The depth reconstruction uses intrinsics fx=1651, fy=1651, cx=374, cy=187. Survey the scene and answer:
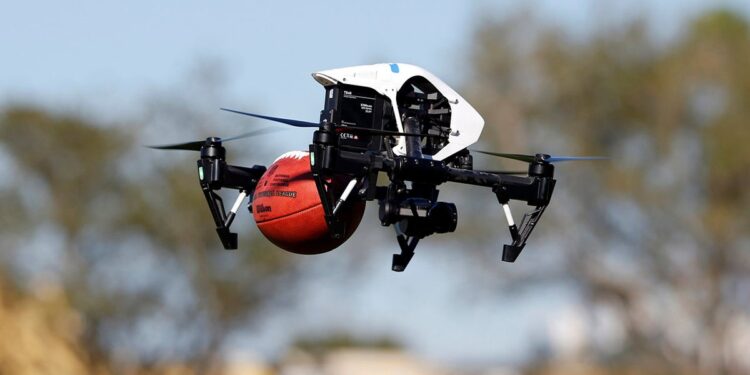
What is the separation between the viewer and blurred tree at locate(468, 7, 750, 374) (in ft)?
210

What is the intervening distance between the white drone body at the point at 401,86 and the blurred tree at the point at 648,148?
47.1 metres

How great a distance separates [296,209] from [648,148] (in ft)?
165

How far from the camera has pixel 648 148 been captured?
65.2 metres

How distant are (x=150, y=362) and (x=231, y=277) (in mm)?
5282

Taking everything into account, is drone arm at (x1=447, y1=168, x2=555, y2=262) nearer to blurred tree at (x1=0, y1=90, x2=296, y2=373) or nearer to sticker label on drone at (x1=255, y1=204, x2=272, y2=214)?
sticker label on drone at (x1=255, y1=204, x2=272, y2=214)

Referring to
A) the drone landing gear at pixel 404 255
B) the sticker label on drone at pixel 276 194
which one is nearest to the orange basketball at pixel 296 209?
the sticker label on drone at pixel 276 194

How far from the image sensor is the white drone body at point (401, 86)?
16.1 metres

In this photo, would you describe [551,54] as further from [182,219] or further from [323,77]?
[323,77]

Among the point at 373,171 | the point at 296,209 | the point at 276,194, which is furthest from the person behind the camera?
the point at 276,194

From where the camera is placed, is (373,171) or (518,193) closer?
(373,171)

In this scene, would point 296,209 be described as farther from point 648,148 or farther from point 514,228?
point 648,148

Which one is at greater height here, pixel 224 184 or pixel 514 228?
pixel 224 184

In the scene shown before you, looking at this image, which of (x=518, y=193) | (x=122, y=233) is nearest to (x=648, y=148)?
(x=122, y=233)

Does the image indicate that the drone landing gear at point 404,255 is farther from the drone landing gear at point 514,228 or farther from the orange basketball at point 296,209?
the drone landing gear at point 514,228
